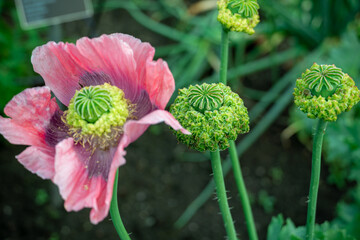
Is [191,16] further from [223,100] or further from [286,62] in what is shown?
[223,100]

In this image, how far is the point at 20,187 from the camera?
1717 millimetres

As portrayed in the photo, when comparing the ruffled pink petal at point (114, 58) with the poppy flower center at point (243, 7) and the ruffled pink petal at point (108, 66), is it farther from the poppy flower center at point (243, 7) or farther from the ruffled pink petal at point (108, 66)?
the poppy flower center at point (243, 7)

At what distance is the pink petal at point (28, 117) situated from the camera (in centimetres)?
60

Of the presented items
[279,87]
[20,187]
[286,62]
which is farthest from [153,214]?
[286,62]

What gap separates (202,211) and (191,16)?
97cm

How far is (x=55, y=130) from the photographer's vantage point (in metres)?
0.69

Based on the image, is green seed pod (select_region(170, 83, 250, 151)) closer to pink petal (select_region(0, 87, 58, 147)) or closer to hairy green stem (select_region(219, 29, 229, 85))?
hairy green stem (select_region(219, 29, 229, 85))

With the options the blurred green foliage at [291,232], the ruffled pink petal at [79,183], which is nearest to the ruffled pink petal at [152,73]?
the ruffled pink petal at [79,183]

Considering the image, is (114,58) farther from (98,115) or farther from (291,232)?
(291,232)

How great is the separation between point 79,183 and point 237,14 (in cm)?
36

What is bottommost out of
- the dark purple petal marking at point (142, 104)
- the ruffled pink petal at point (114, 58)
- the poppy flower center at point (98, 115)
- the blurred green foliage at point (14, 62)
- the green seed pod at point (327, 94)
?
the blurred green foliage at point (14, 62)

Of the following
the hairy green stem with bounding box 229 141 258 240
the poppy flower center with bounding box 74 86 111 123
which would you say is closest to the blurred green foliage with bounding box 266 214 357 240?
the hairy green stem with bounding box 229 141 258 240

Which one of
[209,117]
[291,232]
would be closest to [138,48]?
[209,117]

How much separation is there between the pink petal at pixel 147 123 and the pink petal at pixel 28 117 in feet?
0.54
